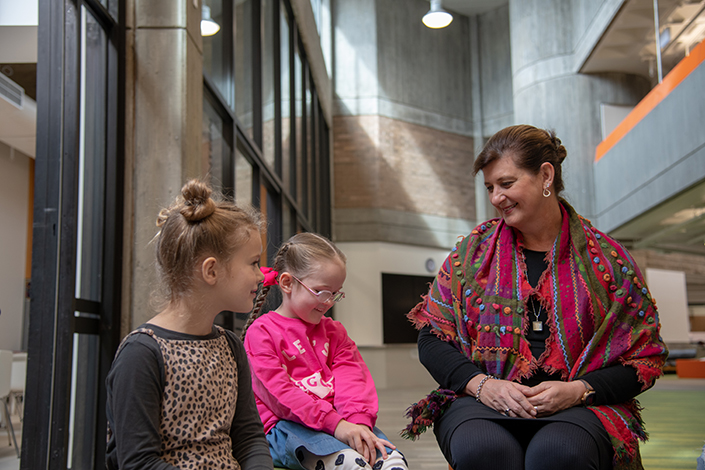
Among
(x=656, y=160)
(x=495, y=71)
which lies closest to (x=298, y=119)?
(x=656, y=160)

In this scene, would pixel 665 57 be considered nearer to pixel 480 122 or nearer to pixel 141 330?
pixel 480 122

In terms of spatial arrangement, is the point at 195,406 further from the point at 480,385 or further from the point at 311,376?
the point at 480,385

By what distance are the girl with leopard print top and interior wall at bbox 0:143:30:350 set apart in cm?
200

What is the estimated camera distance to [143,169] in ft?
9.95

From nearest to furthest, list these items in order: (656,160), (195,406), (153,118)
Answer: (195,406)
(153,118)
(656,160)

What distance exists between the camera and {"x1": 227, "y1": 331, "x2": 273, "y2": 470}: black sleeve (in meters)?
1.48

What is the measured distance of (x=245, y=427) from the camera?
1521 millimetres

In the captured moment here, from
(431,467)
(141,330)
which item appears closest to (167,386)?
(141,330)

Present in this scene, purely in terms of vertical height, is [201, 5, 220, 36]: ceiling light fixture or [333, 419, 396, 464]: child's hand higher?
[201, 5, 220, 36]: ceiling light fixture

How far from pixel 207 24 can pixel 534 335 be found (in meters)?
2.90

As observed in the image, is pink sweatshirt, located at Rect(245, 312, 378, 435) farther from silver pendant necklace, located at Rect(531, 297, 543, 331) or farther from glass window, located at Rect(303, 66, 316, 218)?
glass window, located at Rect(303, 66, 316, 218)

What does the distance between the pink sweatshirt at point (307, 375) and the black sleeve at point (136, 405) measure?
52cm

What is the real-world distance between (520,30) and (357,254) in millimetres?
5379

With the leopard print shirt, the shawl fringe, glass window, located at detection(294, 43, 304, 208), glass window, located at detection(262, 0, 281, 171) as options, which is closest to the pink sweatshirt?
the shawl fringe
